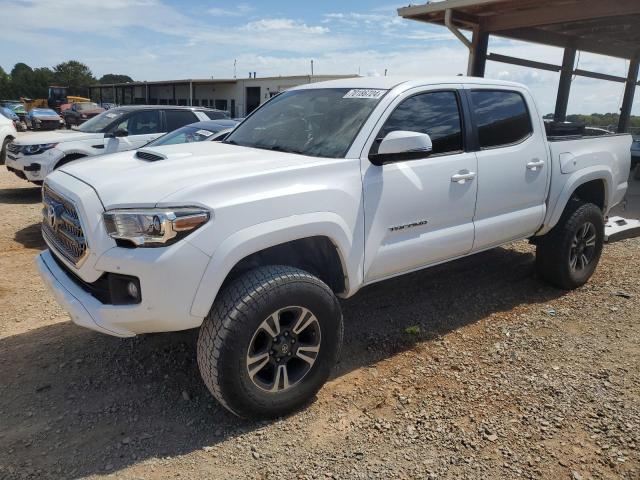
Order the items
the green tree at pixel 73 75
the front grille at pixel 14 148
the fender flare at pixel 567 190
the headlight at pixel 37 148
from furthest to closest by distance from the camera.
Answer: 1. the green tree at pixel 73 75
2. the front grille at pixel 14 148
3. the headlight at pixel 37 148
4. the fender flare at pixel 567 190

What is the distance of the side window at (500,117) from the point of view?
4.03 metres

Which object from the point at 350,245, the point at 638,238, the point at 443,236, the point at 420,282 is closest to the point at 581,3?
the point at 638,238

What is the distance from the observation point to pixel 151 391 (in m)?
3.25

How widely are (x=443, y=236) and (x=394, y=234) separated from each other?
0.50 m

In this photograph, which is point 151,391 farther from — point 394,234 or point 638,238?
point 638,238

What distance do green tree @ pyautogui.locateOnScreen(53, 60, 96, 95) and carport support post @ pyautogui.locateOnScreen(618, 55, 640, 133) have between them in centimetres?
6681

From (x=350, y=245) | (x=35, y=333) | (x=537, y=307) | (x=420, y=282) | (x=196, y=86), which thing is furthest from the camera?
(x=196, y=86)

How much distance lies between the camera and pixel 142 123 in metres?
9.47

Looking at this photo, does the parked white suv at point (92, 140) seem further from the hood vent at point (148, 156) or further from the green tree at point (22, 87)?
the green tree at point (22, 87)

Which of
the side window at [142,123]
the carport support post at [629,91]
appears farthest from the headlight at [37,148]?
the carport support post at [629,91]

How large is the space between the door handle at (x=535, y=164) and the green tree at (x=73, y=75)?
2863 inches

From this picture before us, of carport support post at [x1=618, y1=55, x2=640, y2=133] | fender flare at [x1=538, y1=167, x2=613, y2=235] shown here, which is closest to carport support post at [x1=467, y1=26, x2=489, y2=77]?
carport support post at [x1=618, y1=55, x2=640, y2=133]

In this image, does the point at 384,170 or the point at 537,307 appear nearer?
the point at 384,170

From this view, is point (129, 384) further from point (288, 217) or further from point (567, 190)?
point (567, 190)
